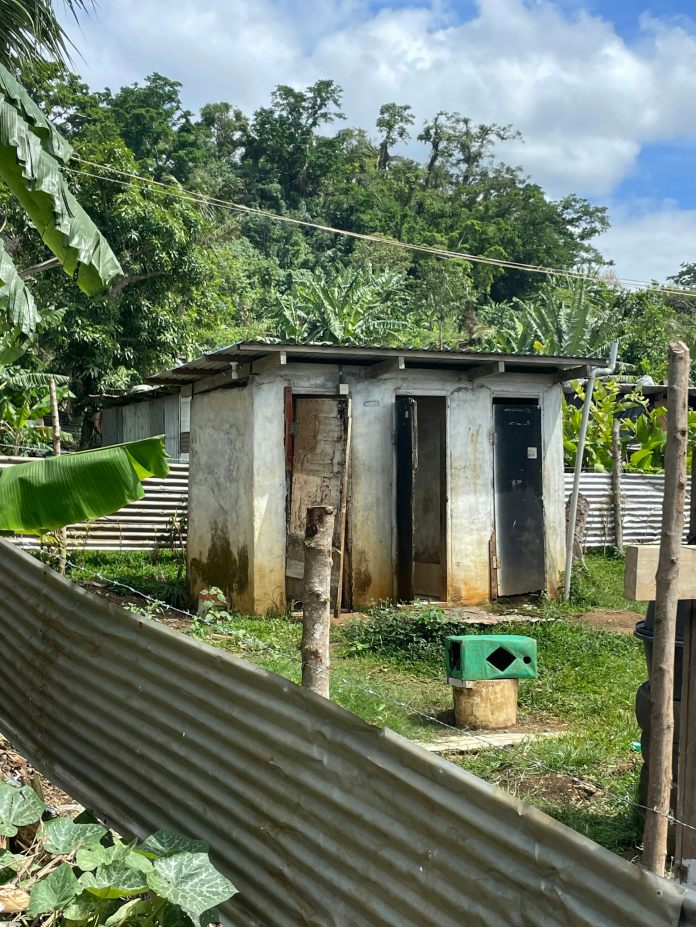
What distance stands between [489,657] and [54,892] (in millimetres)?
3997

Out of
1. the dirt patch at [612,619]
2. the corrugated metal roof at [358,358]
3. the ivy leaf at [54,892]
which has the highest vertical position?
the corrugated metal roof at [358,358]

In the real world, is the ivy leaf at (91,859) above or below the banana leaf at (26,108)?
below

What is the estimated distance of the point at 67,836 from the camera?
3.20 m

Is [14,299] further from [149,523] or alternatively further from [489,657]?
[149,523]

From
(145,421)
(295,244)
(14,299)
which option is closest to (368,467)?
(14,299)

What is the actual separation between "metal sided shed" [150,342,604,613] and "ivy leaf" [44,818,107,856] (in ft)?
21.4

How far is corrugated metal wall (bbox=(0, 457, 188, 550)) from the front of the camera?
1376 cm

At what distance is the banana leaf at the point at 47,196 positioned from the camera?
4.92m

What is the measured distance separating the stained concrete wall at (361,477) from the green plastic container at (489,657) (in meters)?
3.89

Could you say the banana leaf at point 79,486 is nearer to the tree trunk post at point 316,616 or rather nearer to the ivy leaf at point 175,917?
the tree trunk post at point 316,616

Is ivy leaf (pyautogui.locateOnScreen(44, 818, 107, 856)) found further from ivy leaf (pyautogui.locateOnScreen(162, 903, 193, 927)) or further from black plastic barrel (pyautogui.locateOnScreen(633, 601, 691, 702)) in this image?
black plastic barrel (pyautogui.locateOnScreen(633, 601, 691, 702))

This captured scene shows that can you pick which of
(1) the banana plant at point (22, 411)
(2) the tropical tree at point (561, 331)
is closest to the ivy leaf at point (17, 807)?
(1) the banana plant at point (22, 411)

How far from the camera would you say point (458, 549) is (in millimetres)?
10836

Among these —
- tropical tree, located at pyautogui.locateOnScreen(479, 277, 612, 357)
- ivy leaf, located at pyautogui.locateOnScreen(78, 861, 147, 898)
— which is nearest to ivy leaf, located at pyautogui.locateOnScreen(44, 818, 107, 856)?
ivy leaf, located at pyautogui.locateOnScreen(78, 861, 147, 898)
